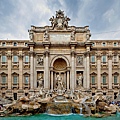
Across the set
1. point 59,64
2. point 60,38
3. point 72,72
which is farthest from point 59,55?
point 72,72

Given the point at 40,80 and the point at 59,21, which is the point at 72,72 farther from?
the point at 59,21

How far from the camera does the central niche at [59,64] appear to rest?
29.8 meters

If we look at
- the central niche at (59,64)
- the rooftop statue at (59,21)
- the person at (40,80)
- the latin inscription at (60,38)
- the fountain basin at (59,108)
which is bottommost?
the fountain basin at (59,108)

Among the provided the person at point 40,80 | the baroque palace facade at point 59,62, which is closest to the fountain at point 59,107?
the baroque palace facade at point 59,62

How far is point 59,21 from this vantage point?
2956cm

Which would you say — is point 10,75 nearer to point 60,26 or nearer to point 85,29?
point 60,26

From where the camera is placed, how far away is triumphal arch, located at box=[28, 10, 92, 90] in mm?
28438

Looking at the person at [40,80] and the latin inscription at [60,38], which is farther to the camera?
the latin inscription at [60,38]

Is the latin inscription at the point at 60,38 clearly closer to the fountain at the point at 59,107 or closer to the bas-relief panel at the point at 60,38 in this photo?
the bas-relief panel at the point at 60,38

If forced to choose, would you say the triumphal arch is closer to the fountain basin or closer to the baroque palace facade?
the baroque palace facade

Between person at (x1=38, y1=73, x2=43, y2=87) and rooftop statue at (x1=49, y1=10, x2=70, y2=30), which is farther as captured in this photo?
rooftop statue at (x1=49, y1=10, x2=70, y2=30)

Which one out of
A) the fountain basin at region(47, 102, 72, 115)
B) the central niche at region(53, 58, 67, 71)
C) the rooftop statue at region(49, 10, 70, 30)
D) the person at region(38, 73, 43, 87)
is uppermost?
the rooftop statue at region(49, 10, 70, 30)

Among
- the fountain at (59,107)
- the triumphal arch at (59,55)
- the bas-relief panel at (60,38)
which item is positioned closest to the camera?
the fountain at (59,107)

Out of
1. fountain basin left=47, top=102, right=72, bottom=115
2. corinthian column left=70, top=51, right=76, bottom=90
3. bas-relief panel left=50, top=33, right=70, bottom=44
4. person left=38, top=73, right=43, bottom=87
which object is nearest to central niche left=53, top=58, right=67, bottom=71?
corinthian column left=70, top=51, right=76, bottom=90
